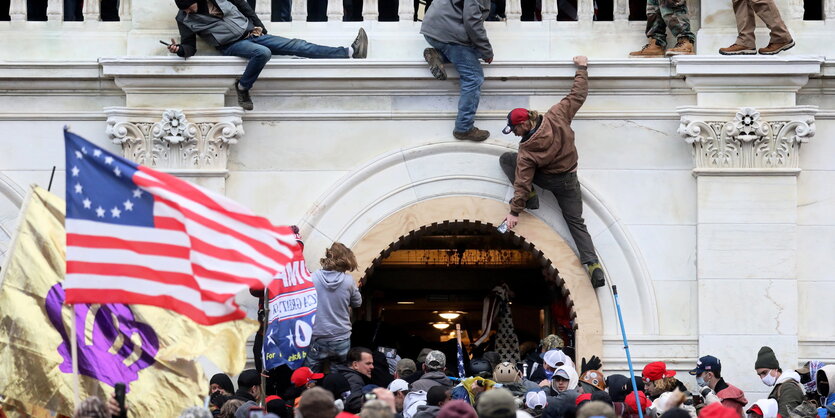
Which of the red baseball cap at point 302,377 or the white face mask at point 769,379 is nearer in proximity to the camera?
the red baseball cap at point 302,377

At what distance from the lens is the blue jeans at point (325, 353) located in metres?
20.1

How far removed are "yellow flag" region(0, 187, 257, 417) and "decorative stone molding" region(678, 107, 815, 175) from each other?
609cm

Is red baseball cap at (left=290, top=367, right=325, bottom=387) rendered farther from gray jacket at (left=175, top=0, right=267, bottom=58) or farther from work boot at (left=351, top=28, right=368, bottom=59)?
gray jacket at (left=175, top=0, right=267, bottom=58)

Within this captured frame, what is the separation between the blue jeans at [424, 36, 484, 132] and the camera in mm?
20141

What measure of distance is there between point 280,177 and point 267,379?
2.22 metres

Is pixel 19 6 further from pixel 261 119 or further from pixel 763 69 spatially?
pixel 763 69

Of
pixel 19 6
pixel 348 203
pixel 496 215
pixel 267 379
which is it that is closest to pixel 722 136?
pixel 496 215

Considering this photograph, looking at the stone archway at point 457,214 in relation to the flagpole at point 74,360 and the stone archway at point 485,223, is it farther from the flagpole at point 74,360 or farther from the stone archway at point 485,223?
the flagpole at point 74,360

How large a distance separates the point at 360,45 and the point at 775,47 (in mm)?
4442

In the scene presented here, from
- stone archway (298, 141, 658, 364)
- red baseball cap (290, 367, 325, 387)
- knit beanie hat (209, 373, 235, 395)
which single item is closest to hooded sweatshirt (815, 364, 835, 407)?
stone archway (298, 141, 658, 364)

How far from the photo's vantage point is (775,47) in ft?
66.3

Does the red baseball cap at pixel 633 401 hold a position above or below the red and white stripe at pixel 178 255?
below

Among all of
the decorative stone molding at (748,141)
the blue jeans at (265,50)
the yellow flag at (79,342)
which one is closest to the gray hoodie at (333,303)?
the blue jeans at (265,50)

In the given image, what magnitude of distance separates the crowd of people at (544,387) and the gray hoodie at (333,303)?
1.07ft
